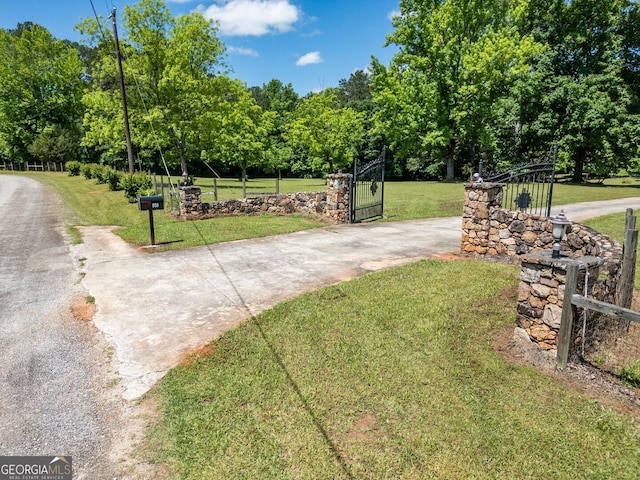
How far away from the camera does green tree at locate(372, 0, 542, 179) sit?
26702 millimetres

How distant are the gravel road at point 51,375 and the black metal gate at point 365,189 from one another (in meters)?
8.64

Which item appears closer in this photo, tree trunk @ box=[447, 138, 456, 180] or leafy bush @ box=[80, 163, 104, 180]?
leafy bush @ box=[80, 163, 104, 180]

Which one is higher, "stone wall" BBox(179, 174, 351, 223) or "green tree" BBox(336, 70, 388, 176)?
"green tree" BBox(336, 70, 388, 176)

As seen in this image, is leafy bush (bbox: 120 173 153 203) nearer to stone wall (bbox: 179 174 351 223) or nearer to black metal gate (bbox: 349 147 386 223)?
stone wall (bbox: 179 174 351 223)

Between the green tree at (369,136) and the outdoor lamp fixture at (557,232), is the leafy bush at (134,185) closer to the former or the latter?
the outdoor lamp fixture at (557,232)

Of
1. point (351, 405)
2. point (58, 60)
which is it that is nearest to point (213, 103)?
point (351, 405)

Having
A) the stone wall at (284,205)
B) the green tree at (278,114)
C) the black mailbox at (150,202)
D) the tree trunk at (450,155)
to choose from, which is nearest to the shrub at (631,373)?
the black mailbox at (150,202)

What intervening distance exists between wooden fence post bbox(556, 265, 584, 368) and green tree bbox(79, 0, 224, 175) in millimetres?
21130

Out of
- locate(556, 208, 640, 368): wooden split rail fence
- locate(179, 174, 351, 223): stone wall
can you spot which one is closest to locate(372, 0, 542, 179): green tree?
Result: locate(179, 174, 351, 223): stone wall

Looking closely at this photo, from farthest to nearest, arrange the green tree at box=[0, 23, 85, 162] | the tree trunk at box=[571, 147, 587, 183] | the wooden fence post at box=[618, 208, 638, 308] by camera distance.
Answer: the green tree at box=[0, 23, 85, 162]
the tree trunk at box=[571, 147, 587, 183]
the wooden fence post at box=[618, 208, 638, 308]

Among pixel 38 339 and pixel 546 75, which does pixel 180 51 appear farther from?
pixel 546 75

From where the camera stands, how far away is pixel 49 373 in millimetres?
4031

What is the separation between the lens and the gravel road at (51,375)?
10.0 ft

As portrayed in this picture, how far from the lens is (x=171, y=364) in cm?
421
